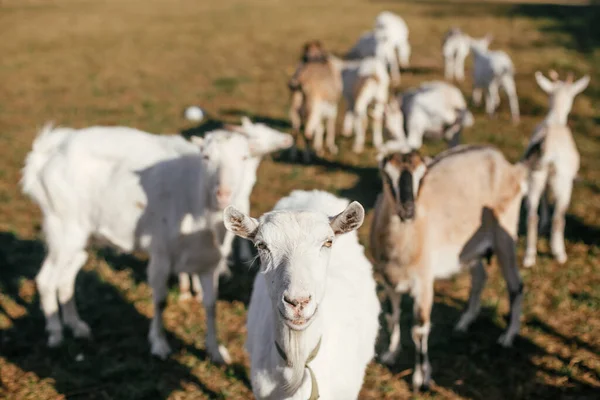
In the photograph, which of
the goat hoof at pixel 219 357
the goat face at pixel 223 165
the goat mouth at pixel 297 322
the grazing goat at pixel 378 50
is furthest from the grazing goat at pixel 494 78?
the goat mouth at pixel 297 322

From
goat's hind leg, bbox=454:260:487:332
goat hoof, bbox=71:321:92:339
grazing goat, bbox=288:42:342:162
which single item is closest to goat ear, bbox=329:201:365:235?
goat's hind leg, bbox=454:260:487:332

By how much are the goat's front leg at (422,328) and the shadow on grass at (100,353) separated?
6.43 ft

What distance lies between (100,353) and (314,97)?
7.47m

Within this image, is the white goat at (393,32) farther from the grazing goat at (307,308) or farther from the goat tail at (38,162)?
the grazing goat at (307,308)

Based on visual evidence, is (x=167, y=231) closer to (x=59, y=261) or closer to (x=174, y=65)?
(x=59, y=261)

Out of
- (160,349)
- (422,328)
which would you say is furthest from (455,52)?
(160,349)

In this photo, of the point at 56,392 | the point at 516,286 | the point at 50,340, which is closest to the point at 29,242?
the point at 50,340

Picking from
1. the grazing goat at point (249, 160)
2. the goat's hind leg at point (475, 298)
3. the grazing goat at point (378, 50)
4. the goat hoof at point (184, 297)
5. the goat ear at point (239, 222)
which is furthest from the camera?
the grazing goat at point (378, 50)

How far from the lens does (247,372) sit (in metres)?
6.48

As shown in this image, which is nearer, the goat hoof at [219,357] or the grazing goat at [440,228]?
the grazing goat at [440,228]

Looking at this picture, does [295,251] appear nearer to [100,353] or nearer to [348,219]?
[348,219]

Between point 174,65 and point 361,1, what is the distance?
24318mm

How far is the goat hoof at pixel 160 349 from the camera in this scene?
662 cm

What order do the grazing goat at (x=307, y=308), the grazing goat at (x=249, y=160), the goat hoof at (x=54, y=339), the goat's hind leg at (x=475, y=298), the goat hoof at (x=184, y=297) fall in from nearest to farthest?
1. the grazing goat at (x=307, y=308)
2. the goat hoof at (x=54, y=339)
3. the grazing goat at (x=249, y=160)
4. the goat's hind leg at (x=475, y=298)
5. the goat hoof at (x=184, y=297)
